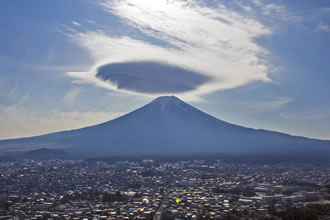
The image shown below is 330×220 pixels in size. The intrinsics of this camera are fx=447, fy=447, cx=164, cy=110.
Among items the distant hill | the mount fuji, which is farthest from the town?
the mount fuji

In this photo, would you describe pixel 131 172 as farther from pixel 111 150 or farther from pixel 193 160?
pixel 111 150

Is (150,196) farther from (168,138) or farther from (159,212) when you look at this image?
(168,138)

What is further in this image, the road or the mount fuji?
the mount fuji

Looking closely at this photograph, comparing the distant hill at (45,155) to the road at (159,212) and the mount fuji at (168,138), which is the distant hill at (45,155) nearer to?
the mount fuji at (168,138)

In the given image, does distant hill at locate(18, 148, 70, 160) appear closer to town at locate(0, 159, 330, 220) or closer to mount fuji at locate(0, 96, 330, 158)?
mount fuji at locate(0, 96, 330, 158)

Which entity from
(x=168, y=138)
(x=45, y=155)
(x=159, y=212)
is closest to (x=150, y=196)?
(x=159, y=212)
